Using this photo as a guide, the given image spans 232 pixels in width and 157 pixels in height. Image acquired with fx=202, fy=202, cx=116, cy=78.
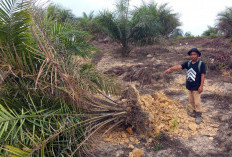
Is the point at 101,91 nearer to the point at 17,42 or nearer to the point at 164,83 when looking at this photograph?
the point at 17,42

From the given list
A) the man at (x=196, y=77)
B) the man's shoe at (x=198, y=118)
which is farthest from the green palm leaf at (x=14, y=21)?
the man's shoe at (x=198, y=118)

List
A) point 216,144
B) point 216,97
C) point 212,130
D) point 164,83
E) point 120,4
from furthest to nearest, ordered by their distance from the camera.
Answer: point 120,4
point 164,83
point 216,97
point 212,130
point 216,144

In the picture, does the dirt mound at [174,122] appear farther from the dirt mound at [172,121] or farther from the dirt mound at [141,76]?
the dirt mound at [141,76]

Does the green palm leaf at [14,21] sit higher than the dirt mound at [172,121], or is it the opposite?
the green palm leaf at [14,21]

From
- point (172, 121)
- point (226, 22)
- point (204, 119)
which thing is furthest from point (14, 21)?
point (226, 22)

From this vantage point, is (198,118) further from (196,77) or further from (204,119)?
(196,77)

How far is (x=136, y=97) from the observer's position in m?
3.38

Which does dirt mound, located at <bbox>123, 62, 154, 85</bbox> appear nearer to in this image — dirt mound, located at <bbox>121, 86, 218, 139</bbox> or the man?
dirt mound, located at <bbox>121, 86, 218, 139</bbox>

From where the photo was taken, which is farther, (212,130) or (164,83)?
(164,83)

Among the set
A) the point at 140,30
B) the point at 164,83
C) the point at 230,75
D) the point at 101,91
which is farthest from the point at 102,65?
the point at 101,91

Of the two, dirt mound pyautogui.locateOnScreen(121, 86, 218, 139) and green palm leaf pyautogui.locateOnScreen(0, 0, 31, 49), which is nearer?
green palm leaf pyautogui.locateOnScreen(0, 0, 31, 49)

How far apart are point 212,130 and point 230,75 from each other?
4.03 m

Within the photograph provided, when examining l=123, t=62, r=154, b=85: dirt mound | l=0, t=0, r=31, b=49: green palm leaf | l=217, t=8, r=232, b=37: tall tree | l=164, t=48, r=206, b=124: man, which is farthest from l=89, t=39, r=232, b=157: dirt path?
l=217, t=8, r=232, b=37: tall tree

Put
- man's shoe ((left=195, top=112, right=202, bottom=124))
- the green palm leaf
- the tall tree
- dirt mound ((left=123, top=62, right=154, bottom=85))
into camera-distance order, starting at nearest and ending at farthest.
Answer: the green palm leaf → man's shoe ((left=195, top=112, right=202, bottom=124)) → dirt mound ((left=123, top=62, right=154, bottom=85)) → the tall tree
